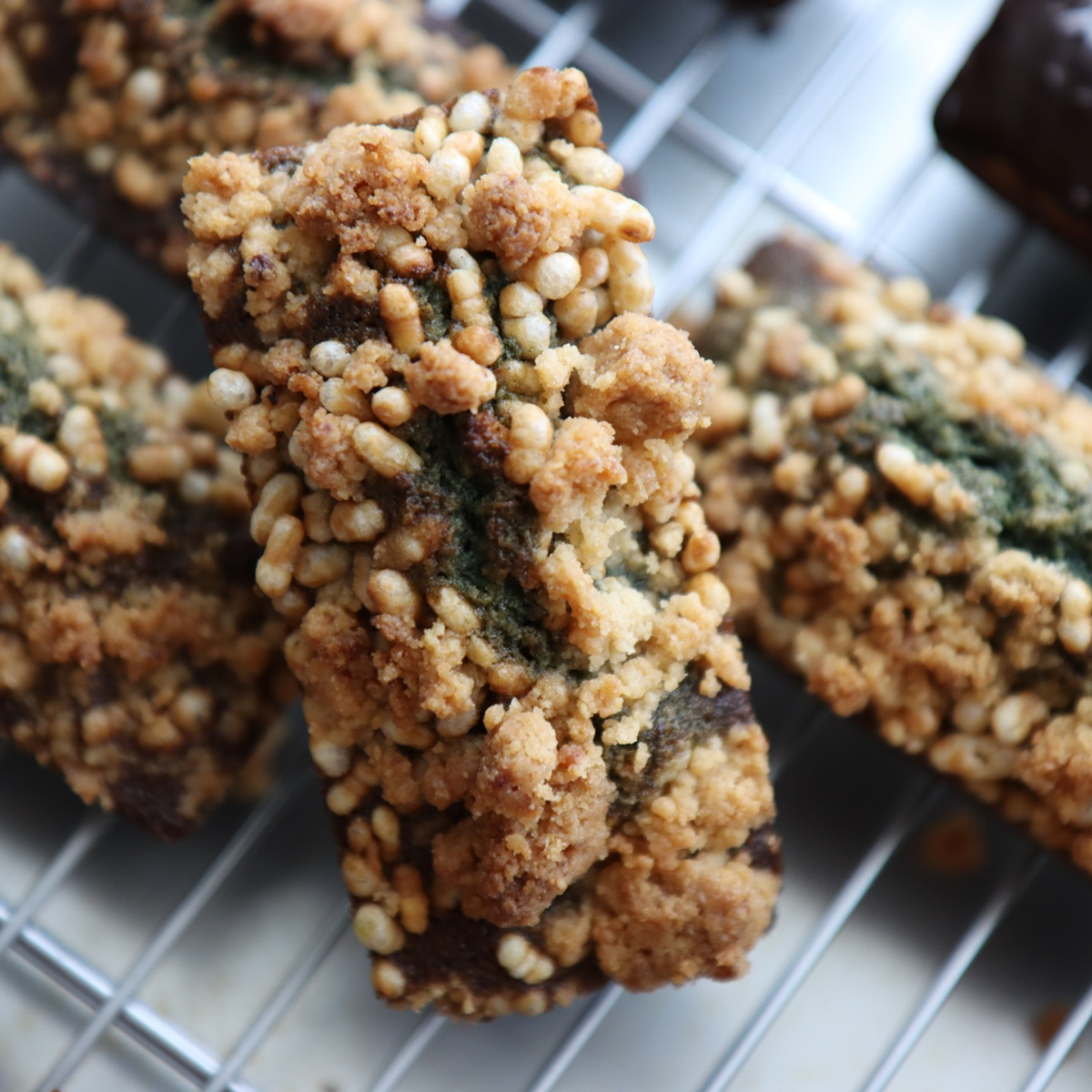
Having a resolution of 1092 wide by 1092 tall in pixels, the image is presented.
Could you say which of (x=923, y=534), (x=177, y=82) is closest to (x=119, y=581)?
(x=177, y=82)

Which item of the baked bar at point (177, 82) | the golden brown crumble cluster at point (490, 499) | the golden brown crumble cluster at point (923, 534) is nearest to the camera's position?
the golden brown crumble cluster at point (490, 499)

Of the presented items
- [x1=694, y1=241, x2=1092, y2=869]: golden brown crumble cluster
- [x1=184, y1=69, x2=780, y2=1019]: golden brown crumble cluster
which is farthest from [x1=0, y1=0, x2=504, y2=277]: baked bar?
[x1=694, y1=241, x2=1092, y2=869]: golden brown crumble cluster

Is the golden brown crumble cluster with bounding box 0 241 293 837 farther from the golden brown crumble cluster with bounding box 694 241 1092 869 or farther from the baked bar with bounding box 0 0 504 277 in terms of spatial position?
the golden brown crumble cluster with bounding box 694 241 1092 869

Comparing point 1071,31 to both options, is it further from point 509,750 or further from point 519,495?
point 509,750

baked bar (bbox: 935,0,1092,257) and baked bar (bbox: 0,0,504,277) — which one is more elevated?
baked bar (bbox: 935,0,1092,257)

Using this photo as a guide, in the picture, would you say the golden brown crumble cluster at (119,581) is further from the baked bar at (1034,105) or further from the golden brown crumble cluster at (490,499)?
the baked bar at (1034,105)

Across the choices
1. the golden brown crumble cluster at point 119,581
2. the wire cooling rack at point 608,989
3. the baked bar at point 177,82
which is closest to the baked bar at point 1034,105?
the wire cooling rack at point 608,989
